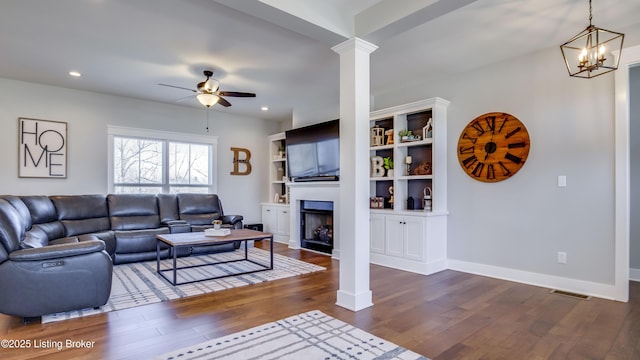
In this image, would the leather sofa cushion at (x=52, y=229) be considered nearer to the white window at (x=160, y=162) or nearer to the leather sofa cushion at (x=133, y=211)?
the leather sofa cushion at (x=133, y=211)

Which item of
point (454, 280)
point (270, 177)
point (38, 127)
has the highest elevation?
point (38, 127)

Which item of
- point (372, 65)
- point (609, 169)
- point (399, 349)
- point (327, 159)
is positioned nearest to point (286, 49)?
point (372, 65)

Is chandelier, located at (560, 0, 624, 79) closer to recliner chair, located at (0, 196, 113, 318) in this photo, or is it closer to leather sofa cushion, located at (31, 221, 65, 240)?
recliner chair, located at (0, 196, 113, 318)

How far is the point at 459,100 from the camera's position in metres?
4.66

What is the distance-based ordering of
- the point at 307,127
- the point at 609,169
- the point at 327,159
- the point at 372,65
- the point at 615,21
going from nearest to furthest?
the point at 615,21, the point at 609,169, the point at 372,65, the point at 327,159, the point at 307,127

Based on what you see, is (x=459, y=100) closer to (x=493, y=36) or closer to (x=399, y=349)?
(x=493, y=36)

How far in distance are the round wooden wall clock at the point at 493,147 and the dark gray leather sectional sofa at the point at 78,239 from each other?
12.7 ft

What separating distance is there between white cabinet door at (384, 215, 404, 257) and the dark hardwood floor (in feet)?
2.92

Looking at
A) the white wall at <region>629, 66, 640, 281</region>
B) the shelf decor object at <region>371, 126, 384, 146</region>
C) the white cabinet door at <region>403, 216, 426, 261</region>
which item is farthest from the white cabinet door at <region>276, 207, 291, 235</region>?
the white wall at <region>629, 66, 640, 281</region>

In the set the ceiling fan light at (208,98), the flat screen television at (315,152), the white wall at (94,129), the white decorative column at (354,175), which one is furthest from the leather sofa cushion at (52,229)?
the white decorative column at (354,175)

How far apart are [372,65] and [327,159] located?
5.81ft

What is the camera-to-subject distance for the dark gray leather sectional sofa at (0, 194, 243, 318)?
2.74 metres

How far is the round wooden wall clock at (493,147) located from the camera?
408cm

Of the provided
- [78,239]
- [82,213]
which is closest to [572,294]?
[78,239]
